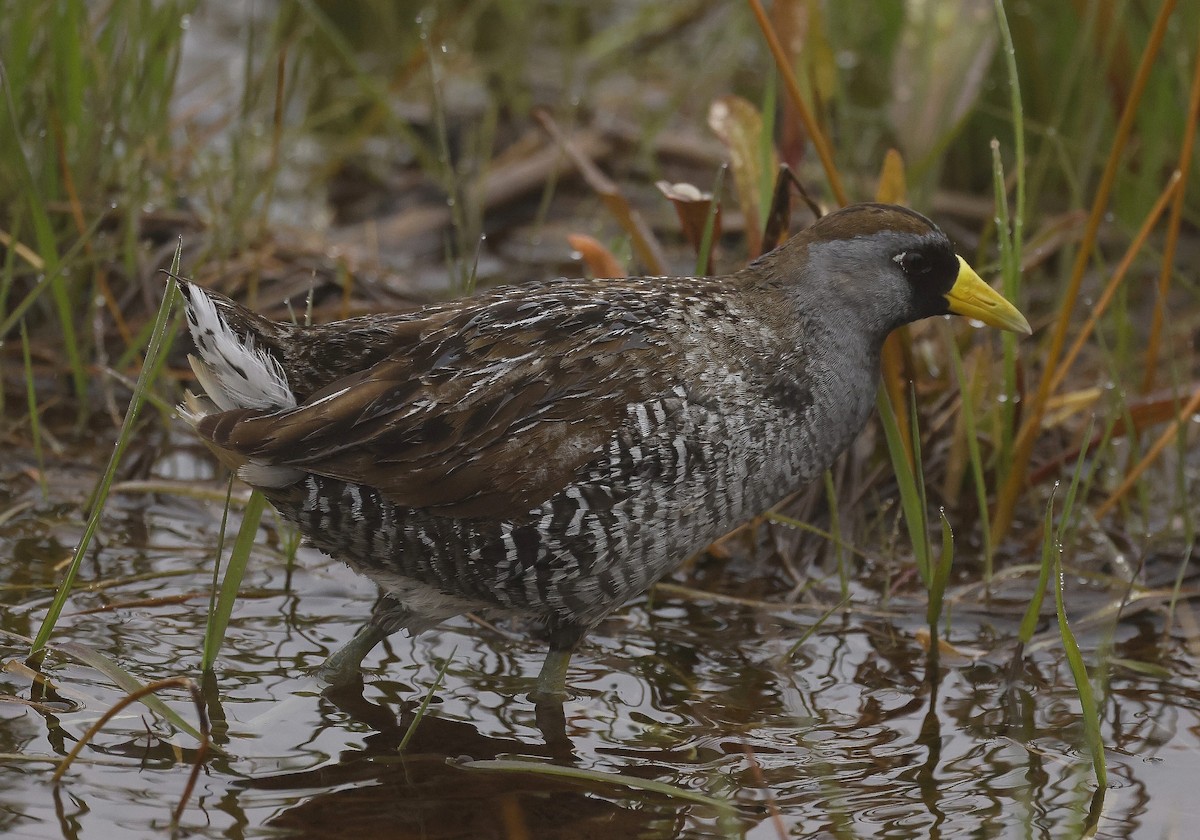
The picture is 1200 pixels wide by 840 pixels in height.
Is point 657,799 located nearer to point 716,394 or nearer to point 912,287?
point 716,394

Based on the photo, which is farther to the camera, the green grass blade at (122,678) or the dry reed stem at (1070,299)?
the dry reed stem at (1070,299)

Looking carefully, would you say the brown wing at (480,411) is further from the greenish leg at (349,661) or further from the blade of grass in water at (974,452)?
the blade of grass in water at (974,452)

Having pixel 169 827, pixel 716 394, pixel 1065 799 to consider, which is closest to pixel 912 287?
pixel 716 394

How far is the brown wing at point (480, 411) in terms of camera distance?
10.4 feet

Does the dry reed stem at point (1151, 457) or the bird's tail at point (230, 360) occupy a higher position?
the bird's tail at point (230, 360)

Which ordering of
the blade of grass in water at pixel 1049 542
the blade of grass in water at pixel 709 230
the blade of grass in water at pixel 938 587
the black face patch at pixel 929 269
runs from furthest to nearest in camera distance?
the blade of grass in water at pixel 709 230, the black face patch at pixel 929 269, the blade of grass in water at pixel 938 587, the blade of grass in water at pixel 1049 542

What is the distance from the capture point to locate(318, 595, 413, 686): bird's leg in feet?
11.1

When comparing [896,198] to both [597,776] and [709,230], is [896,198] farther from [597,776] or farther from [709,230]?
[597,776]

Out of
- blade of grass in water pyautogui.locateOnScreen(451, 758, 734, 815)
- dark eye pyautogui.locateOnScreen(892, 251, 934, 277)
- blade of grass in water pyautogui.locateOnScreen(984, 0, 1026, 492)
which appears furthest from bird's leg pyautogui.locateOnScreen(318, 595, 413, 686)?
blade of grass in water pyautogui.locateOnScreen(984, 0, 1026, 492)

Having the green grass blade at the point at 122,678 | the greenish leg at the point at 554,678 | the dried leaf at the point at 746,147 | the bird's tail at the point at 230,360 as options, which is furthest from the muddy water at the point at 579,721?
the dried leaf at the point at 746,147

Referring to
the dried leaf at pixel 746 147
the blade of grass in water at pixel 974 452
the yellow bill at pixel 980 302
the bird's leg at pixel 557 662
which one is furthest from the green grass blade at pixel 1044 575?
the dried leaf at pixel 746 147

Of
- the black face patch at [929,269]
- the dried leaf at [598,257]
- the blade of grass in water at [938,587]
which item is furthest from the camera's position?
the dried leaf at [598,257]

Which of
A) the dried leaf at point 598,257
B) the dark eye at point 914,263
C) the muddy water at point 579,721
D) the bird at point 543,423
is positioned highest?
the dried leaf at point 598,257

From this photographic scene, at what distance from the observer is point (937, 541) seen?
4340 mm
